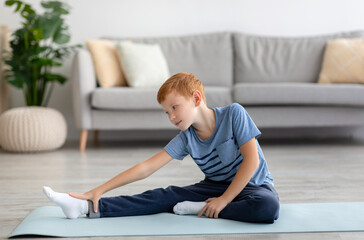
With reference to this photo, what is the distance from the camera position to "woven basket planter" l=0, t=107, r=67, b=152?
133 inches

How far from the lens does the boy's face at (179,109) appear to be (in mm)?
1532

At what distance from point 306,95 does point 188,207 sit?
1.90 m

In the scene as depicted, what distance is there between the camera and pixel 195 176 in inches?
96.3

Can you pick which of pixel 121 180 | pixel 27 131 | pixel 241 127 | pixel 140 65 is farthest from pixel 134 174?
pixel 140 65

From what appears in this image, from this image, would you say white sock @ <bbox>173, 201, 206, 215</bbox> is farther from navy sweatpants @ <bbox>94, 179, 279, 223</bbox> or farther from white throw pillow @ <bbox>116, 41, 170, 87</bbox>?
white throw pillow @ <bbox>116, 41, 170, 87</bbox>

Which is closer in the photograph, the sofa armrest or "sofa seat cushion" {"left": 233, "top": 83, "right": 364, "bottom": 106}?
"sofa seat cushion" {"left": 233, "top": 83, "right": 364, "bottom": 106}

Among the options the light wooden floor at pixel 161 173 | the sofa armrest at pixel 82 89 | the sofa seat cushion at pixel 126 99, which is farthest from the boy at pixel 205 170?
the sofa armrest at pixel 82 89

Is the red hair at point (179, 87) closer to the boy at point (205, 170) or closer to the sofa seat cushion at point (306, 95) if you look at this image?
the boy at point (205, 170)

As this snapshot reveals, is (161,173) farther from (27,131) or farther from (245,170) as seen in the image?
(27,131)

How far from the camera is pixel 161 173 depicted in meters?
2.55

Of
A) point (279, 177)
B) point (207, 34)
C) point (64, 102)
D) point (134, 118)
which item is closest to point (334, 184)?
point (279, 177)

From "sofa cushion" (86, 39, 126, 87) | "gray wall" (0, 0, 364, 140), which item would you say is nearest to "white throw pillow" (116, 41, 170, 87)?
"sofa cushion" (86, 39, 126, 87)

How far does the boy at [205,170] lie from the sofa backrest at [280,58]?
2318mm

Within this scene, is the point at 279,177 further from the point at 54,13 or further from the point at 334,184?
the point at 54,13
